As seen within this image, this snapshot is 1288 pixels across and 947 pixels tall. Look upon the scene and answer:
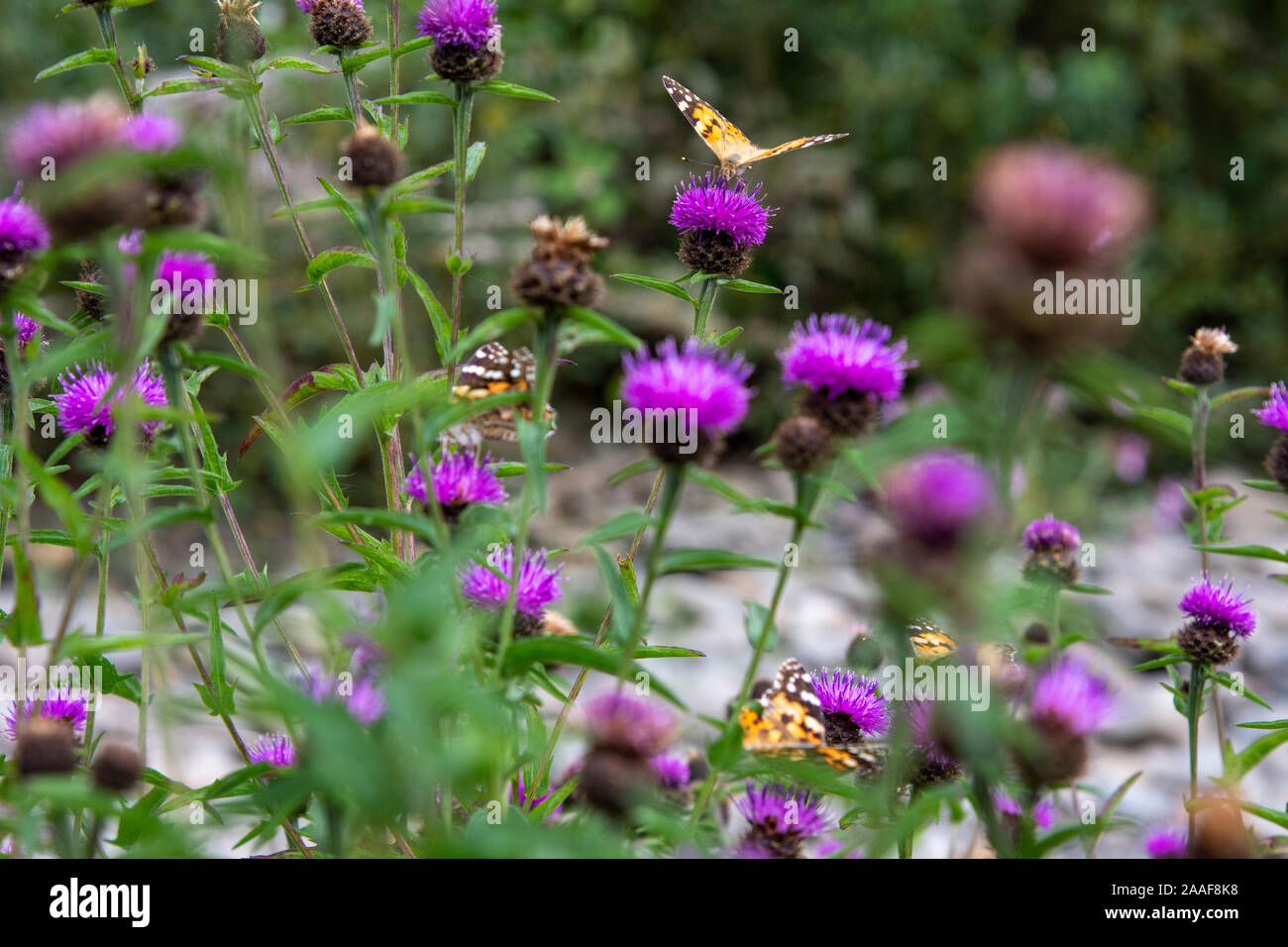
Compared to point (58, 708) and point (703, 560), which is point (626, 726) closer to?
point (703, 560)

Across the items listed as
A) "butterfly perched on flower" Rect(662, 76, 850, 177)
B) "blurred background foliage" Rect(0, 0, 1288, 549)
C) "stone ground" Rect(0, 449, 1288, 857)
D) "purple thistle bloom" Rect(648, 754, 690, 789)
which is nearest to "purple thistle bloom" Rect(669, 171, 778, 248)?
"butterfly perched on flower" Rect(662, 76, 850, 177)

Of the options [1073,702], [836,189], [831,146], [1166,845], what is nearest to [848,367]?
[1073,702]

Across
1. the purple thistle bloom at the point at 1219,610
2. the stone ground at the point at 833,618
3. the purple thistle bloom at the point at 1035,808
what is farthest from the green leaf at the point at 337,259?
the stone ground at the point at 833,618

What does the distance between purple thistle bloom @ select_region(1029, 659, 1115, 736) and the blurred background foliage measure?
2944 millimetres

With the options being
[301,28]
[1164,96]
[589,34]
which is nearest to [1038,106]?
[1164,96]

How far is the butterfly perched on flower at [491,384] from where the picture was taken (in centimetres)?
93

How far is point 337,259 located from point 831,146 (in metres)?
4.27

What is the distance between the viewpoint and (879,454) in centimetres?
58

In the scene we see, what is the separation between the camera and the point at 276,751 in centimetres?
89

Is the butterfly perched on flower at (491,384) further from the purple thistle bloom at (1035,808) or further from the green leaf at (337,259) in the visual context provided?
the purple thistle bloom at (1035,808)

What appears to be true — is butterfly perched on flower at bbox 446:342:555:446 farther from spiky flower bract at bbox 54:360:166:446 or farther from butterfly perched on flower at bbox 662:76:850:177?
butterfly perched on flower at bbox 662:76:850:177

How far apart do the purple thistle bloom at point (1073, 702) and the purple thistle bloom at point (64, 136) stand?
64cm
